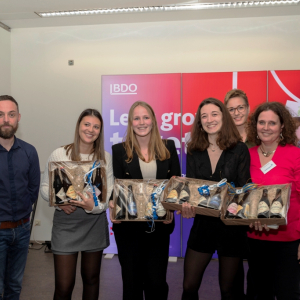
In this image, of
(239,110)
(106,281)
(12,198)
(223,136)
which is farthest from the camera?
(106,281)

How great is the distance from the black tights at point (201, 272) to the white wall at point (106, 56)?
3249 millimetres

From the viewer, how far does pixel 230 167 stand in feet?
6.89

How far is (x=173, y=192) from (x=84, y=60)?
3.56 metres

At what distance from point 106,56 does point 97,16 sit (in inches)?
24.0

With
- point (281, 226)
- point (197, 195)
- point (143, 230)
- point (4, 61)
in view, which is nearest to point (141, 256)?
point (143, 230)

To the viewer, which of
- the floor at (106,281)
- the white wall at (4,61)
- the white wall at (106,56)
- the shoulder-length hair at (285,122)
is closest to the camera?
the shoulder-length hair at (285,122)

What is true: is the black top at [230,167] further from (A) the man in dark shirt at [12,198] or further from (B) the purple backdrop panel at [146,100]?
(B) the purple backdrop panel at [146,100]

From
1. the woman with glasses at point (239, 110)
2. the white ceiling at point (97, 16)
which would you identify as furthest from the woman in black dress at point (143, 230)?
the white ceiling at point (97, 16)

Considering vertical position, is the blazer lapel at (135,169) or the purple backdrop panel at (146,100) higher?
the purple backdrop panel at (146,100)

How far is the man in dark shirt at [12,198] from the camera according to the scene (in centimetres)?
225

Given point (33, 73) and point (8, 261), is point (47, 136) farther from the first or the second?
point (8, 261)

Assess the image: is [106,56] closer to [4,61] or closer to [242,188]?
[4,61]

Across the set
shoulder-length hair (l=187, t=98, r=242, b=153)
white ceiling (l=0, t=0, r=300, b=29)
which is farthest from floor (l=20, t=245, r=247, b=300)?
white ceiling (l=0, t=0, r=300, b=29)

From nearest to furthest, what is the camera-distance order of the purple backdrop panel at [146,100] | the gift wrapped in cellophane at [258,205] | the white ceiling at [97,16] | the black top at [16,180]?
the gift wrapped in cellophane at [258,205] < the black top at [16,180] < the white ceiling at [97,16] < the purple backdrop panel at [146,100]
